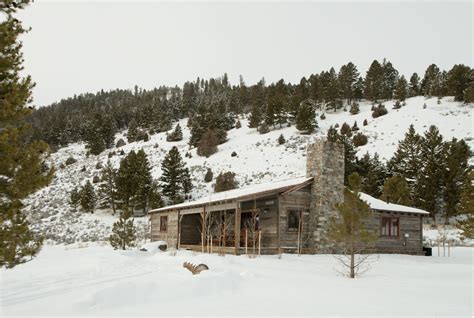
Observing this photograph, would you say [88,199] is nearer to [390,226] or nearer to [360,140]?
[390,226]

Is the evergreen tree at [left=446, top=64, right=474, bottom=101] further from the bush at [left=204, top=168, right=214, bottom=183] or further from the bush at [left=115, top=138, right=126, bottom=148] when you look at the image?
the bush at [left=115, top=138, right=126, bottom=148]

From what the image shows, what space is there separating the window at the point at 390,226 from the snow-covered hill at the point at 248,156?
59.7ft

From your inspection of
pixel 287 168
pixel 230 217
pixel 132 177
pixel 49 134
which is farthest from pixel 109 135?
pixel 230 217

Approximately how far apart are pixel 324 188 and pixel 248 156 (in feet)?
101

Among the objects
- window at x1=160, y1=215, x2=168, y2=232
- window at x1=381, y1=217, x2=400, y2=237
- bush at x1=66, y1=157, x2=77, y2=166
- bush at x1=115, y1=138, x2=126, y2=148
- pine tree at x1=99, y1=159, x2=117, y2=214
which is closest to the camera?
window at x1=381, y1=217, x2=400, y2=237

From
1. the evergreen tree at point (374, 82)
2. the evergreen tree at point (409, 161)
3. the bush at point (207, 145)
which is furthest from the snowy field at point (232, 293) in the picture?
the evergreen tree at point (374, 82)

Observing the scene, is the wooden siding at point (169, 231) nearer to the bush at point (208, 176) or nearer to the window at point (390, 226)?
the window at point (390, 226)

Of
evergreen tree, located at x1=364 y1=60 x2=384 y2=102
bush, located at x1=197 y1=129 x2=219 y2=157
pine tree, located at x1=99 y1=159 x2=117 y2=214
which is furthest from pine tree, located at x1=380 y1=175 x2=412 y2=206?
evergreen tree, located at x1=364 y1=60 x2=384 y2=102

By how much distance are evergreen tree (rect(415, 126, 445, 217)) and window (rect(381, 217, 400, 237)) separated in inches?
485

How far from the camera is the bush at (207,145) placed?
54625 mm

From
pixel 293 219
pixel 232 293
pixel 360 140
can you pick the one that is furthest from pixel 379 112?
pixel 232 293

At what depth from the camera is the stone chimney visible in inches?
837

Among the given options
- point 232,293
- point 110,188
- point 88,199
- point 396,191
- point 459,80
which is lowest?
point 232,293

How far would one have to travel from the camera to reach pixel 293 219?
21500mm
